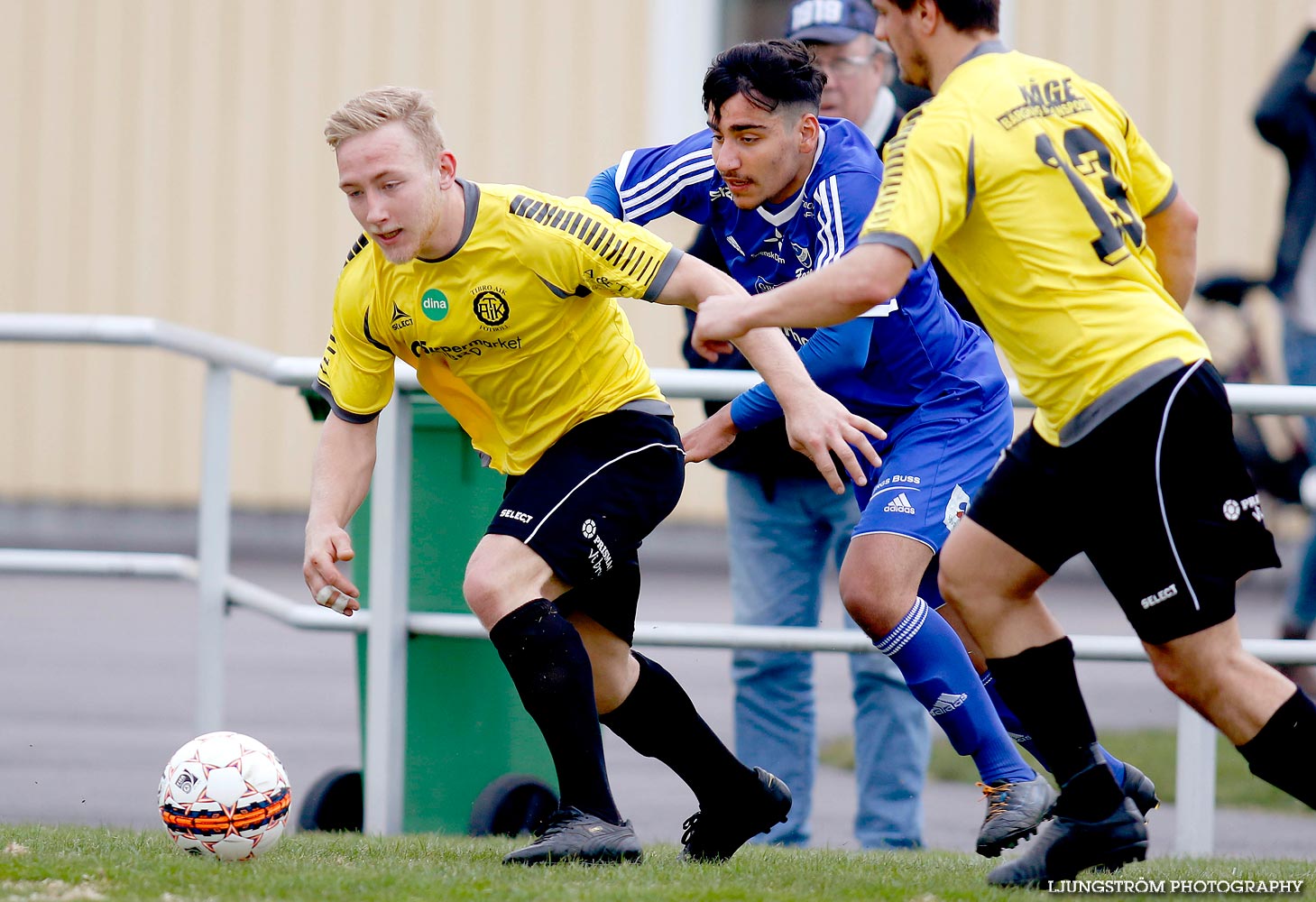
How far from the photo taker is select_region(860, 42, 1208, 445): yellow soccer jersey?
351 centimetres

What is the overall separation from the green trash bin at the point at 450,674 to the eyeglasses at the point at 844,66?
1.68m

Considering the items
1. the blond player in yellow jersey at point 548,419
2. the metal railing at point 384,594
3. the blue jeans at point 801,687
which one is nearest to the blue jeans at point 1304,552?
the metal railing at point 384,594

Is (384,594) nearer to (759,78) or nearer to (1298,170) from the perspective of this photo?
(759,78)

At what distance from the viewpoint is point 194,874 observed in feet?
→ 12.0

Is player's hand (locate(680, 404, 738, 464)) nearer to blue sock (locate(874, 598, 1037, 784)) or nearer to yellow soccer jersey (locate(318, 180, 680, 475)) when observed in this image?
Answer: yellow soccer jersey (locate(318, 180, 680, 475))

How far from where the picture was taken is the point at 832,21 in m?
5.62

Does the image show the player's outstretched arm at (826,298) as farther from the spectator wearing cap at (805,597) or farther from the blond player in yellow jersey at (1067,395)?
the spectator wearing cap at (805,597)

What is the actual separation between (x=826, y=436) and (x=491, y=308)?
0.87m

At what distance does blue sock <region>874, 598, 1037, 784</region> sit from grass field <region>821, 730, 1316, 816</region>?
249cm

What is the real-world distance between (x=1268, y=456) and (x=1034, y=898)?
27.8 ft

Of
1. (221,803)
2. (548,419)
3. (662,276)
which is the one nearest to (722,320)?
(662,276)

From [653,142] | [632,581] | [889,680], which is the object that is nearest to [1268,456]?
[653,142]

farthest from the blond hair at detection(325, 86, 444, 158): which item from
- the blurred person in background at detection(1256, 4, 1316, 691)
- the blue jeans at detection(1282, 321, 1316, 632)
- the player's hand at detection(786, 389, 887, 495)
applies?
the blurred person in background at detection(1256, 4, 1316, 691)

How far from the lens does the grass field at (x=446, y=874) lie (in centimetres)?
349
